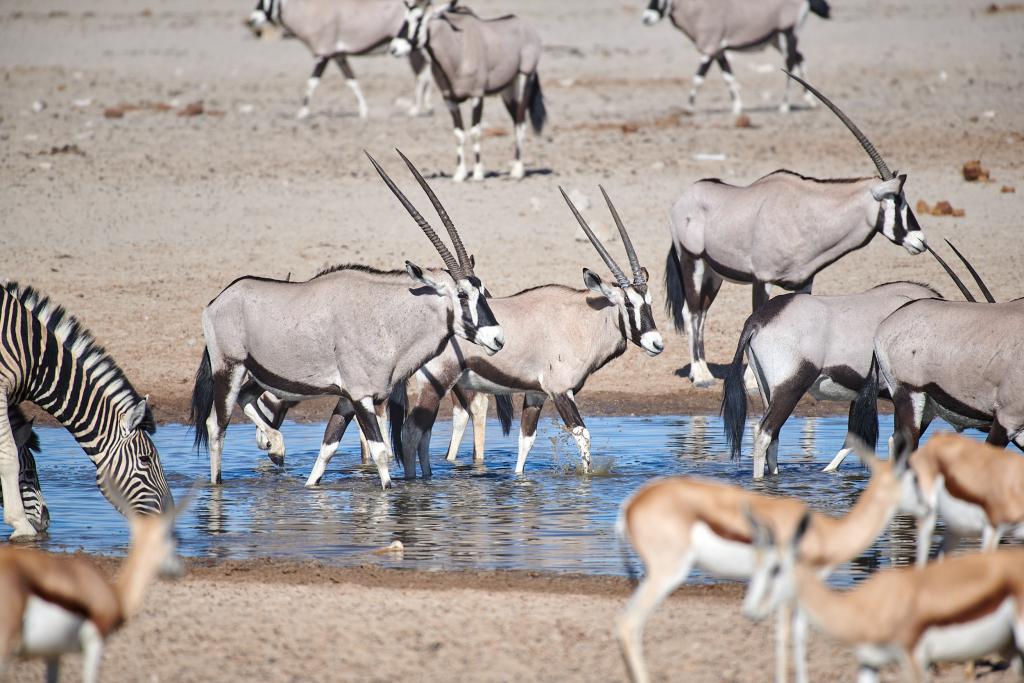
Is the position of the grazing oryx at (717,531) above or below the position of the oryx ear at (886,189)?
below

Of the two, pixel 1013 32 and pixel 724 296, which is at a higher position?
pixel 1013 32

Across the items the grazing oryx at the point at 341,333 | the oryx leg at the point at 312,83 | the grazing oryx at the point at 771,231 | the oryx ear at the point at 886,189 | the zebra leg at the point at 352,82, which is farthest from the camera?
the oryx leg at the point at 312,83

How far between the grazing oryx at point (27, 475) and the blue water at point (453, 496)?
0.11 meters

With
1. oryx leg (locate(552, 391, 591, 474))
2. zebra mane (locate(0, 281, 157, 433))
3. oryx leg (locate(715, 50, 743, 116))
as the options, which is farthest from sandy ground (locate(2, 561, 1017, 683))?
oryx leg (locate(715, 50, 743, 116))

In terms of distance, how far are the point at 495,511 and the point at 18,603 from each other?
4272 mm

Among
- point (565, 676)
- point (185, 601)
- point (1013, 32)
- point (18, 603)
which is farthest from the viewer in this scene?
point (1013, 32)

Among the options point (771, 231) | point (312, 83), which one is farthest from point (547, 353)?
point (312, 83)

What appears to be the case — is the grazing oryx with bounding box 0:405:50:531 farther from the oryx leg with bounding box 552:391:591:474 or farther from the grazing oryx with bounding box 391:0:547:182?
the grazing oryx with bounding box 391:0:547:182

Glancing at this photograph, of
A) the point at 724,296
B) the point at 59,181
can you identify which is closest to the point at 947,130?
the point at 724,296

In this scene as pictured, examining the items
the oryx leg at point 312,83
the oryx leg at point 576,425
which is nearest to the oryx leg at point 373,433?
the oryx leg at point 576,425

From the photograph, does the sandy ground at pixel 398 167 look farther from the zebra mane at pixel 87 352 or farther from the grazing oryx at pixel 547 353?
the zebra mane at pixel 87 352

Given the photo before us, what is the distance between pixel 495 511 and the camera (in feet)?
27.3

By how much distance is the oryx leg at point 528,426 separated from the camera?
9.38m

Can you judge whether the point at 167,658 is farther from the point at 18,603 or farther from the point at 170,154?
the point at 170,154
